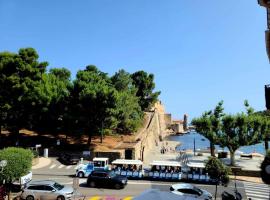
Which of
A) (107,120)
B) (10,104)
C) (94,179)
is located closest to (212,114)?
(107,120)

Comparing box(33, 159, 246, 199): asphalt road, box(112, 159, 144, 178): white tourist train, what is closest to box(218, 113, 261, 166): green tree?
box(33, 159, 246, 199): asphalt road

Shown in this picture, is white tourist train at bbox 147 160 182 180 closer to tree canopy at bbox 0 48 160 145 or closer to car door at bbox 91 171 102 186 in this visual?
car door at bbox 91 171 102 186

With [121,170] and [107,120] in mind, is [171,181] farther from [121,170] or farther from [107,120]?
[107,120]

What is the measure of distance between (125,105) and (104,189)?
2624 cm

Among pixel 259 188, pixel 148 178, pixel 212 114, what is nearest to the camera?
pixel 259 188

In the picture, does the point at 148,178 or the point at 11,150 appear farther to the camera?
the point at 148,178

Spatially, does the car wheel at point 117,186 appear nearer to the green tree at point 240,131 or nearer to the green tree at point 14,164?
the green tree at point 14,164

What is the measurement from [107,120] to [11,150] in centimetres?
2453

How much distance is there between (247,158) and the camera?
192 ft

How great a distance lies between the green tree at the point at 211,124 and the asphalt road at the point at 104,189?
11.8 metres

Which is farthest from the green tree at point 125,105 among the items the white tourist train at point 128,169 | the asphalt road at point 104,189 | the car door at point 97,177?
the car door at point 97,177

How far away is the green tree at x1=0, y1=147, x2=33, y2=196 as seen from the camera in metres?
24.7

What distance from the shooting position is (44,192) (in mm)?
24422

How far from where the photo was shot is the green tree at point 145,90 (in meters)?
84.8
